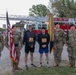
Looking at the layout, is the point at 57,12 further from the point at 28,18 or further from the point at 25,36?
the point at 25,36

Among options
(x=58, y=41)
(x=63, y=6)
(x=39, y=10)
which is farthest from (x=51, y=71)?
(x=39, y=10)

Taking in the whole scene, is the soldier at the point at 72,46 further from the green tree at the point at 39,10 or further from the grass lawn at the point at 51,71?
the green tree at the point at 39,10

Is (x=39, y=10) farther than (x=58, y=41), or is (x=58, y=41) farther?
(x=39, y=10)

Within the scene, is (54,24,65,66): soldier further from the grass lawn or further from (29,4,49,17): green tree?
(29,4,49,17): green tree

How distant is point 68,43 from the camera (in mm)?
12586

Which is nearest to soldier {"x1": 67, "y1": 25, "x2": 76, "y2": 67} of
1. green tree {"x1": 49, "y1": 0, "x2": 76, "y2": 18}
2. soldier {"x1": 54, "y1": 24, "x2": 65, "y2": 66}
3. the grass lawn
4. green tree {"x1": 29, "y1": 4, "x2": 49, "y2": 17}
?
soldier {"x1": 54, "y1": 24, "x2": 65, "y2": 66}

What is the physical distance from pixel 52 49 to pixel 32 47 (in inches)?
43.0

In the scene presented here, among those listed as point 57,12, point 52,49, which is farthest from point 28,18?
point 52,49

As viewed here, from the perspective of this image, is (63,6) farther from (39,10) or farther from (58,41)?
(58,41)

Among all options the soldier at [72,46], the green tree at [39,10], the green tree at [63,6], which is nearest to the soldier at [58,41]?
the soldier at [72,46]

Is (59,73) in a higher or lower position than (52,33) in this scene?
lower

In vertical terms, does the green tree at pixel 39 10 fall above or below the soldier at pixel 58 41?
above

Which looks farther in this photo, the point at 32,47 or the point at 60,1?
the point at 60,1

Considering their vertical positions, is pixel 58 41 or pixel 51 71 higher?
pixel 58 41
